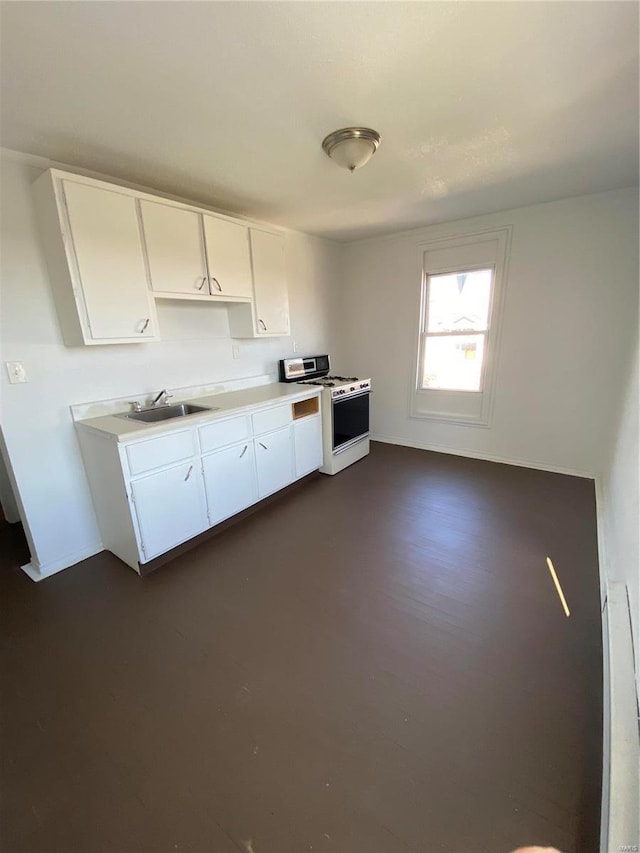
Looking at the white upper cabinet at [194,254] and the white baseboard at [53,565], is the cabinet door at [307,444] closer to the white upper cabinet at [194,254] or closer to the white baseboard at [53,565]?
the white upper cabinet at [194,254]

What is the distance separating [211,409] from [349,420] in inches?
63.8

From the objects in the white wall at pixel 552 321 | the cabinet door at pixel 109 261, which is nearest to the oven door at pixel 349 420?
the white wall at pixel 552 321

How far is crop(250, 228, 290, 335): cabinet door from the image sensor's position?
9.75 feet

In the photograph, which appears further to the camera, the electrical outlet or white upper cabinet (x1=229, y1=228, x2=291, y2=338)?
white upper cabinet (x1=229, y1=228, x2=291, y2=338)

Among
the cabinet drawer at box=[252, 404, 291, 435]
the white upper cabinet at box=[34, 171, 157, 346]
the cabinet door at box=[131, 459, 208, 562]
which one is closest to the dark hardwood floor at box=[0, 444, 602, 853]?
the cabinet door at box=[131, 459, 208, 562]

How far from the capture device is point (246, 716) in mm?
1384

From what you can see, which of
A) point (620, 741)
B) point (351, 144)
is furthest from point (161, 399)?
point (620, 741)

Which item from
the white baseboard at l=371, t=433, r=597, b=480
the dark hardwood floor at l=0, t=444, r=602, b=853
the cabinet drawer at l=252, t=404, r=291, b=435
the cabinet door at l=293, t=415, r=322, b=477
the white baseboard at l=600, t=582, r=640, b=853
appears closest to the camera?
the white baseboard at l=600, t=582, r=640, b=853

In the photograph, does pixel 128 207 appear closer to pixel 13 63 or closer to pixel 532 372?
pixel 13 63

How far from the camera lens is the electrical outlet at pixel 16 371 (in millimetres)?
1990

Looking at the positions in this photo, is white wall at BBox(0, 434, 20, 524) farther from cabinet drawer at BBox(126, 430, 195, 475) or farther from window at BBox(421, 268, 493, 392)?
window at BBox(421, 268, 493, 392)

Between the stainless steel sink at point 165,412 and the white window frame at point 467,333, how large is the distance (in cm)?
262

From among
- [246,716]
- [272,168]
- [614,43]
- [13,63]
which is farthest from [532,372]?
[13,63]

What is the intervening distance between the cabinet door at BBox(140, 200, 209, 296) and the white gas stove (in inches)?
52.2
